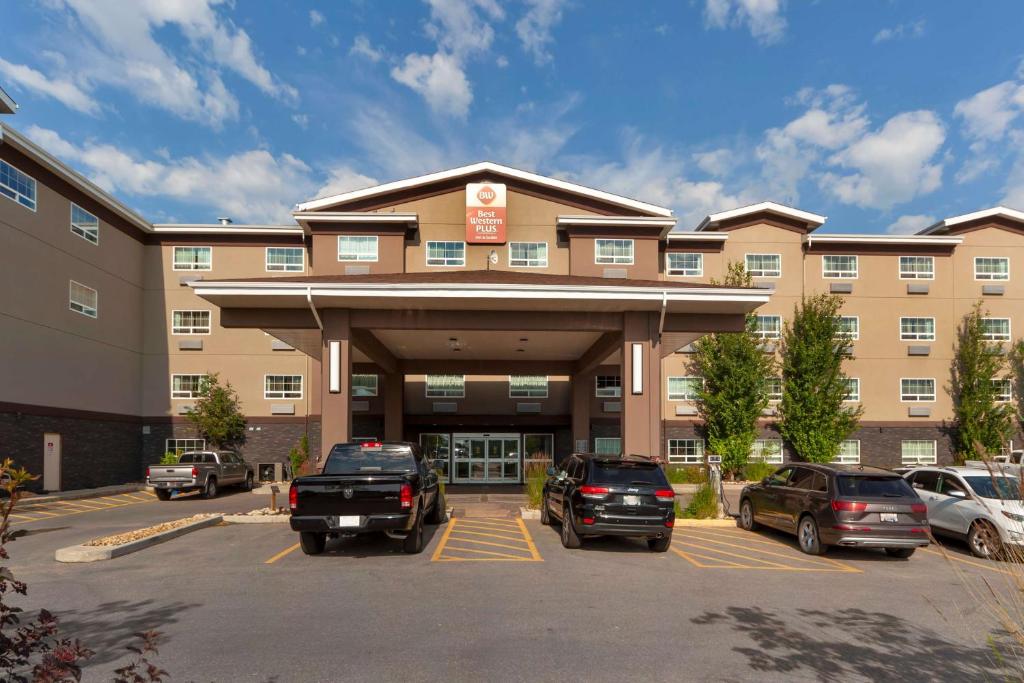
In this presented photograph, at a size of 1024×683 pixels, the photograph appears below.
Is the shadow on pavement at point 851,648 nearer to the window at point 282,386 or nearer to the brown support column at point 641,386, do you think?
the brown support column at point 641,386

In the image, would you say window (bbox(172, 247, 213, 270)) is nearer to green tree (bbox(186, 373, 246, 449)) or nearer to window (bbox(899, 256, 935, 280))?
green tree (bbox(186, 373, 246, 449))

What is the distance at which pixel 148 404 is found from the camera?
3072 centimetres

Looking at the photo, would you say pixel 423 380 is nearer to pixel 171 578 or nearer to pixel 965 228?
pixel 171 578

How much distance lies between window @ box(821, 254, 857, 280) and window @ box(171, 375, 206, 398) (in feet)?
98.9

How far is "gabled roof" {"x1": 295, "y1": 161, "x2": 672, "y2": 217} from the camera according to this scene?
1179 inches

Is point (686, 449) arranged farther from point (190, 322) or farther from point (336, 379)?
point (190, 322)

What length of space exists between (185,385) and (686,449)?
2353 cm

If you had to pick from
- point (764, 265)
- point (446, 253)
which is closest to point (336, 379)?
point (446, 253)

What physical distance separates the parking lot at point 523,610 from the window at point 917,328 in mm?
23432

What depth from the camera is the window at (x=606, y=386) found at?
103 feet

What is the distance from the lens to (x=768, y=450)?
30.5 meters

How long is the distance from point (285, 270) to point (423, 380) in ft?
27.3

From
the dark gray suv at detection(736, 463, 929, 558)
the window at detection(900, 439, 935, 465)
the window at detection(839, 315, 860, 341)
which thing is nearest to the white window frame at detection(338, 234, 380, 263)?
the dark gray suv at detection(736, 463, 929, 558)

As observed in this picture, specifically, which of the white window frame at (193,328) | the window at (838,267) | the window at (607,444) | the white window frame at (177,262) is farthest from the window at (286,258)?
the window at (838,267)
